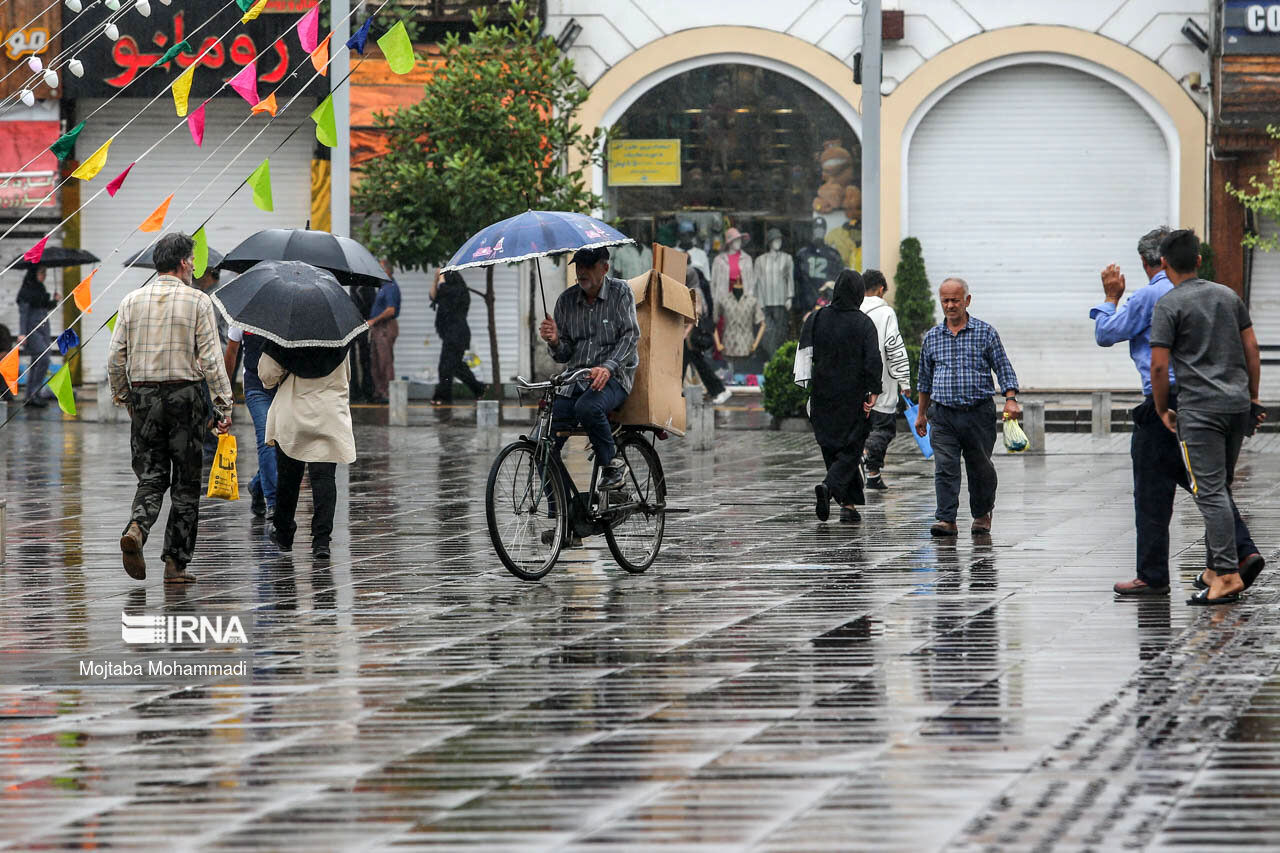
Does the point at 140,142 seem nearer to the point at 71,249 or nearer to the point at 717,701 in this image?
the point at 71,249

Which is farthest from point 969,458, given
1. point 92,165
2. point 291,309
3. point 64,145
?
point 64,145

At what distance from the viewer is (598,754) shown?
5.78m

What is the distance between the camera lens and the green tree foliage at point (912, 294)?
86.8 ft

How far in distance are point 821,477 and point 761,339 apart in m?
11.5

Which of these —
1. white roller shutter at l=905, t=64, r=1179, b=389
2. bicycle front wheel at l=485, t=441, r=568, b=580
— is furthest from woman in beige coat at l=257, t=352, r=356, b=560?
white roller shutter at l=905, t=64, r=1179, b=389

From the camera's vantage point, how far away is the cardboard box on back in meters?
10.3

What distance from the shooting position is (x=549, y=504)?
9859 millimetres

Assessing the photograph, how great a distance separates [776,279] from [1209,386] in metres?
18.7

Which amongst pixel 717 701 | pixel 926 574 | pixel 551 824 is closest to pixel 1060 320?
pixel 926 574

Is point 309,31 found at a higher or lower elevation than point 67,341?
higher

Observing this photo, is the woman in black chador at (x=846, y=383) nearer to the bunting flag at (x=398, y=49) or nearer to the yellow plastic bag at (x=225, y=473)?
the bunting flag at (x=398, y=49)

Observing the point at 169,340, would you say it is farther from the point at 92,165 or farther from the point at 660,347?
the point at 92,165

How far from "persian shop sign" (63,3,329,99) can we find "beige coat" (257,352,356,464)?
52.9 ft

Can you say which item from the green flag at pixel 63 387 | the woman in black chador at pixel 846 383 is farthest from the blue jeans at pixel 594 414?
the green flag at pixel 63 387
